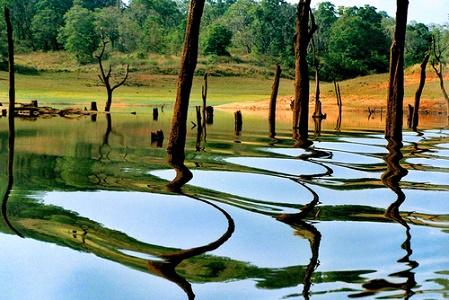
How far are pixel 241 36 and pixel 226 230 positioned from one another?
110 meters

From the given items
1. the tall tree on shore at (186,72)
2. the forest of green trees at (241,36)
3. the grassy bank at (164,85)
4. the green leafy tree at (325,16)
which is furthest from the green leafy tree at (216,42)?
the tall tree on shore at (186,72)

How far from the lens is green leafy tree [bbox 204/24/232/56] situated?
312 feet

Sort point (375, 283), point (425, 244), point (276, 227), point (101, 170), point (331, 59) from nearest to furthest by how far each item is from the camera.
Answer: point (375, 283), point (425, 244), point (276, 227), point (101, 170), point (331, 59)

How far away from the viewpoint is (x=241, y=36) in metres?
116

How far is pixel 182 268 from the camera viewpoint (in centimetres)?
635

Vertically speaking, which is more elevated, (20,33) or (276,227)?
(20,33)

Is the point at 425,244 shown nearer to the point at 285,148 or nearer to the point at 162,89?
the point at 285,148

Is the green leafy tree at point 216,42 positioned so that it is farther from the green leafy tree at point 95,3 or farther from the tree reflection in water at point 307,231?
the tree reflection in water at point 307,231

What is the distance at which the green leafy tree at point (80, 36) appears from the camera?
88.4 meters

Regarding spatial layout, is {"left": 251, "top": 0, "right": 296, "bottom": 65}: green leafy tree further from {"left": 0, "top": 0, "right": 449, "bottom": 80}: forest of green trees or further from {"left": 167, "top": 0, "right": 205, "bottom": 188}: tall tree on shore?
{"left": 167, "top": 0, "right": 205, "bottom": 188}: tall tree on shore

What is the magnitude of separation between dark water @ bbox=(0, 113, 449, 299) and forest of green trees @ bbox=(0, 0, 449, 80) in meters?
58.4

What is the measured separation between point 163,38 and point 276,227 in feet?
315

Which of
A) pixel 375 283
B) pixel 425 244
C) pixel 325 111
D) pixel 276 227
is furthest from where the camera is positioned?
pixel 325 111

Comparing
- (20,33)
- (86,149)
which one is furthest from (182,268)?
(20,33)
